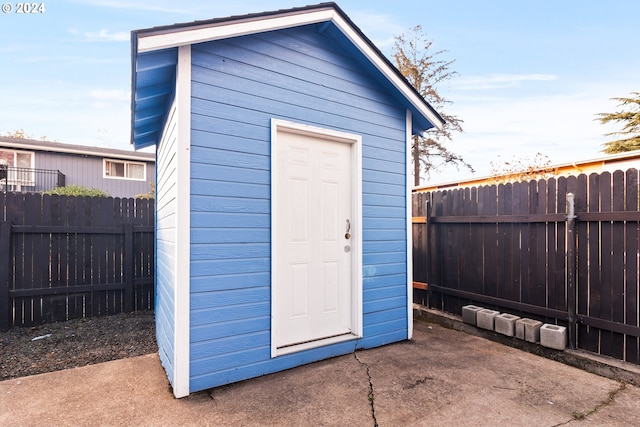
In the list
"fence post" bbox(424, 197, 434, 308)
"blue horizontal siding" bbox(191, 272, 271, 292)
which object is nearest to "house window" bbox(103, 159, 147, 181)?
"fence post" bbox(424, 197, 434, 308)

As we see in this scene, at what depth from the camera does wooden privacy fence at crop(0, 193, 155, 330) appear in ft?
14.4

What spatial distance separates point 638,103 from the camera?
16.2 metres

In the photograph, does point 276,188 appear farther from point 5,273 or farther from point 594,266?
point 5,273

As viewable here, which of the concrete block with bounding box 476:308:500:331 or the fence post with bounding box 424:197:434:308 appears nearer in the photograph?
the concrete block with bounding box 476:308:500:331

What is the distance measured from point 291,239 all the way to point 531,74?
12866mm

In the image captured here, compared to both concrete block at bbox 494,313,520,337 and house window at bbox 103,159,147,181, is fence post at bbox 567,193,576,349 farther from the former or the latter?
house window at bbox 103,159,147,181

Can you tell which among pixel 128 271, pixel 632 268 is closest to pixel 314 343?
pixel 632 268

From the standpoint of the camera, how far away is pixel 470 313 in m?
4.10

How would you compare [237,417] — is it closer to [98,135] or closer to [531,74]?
[531,74]

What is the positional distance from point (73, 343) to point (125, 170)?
14.3m

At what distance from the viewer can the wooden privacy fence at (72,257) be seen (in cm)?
439

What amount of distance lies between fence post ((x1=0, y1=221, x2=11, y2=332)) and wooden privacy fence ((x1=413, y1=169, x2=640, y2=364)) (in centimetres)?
583

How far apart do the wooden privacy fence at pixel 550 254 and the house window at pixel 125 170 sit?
51.1ft

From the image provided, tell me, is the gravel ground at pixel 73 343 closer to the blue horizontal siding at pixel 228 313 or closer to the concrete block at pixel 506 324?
the blue horizontal siding at pixel 228 313
